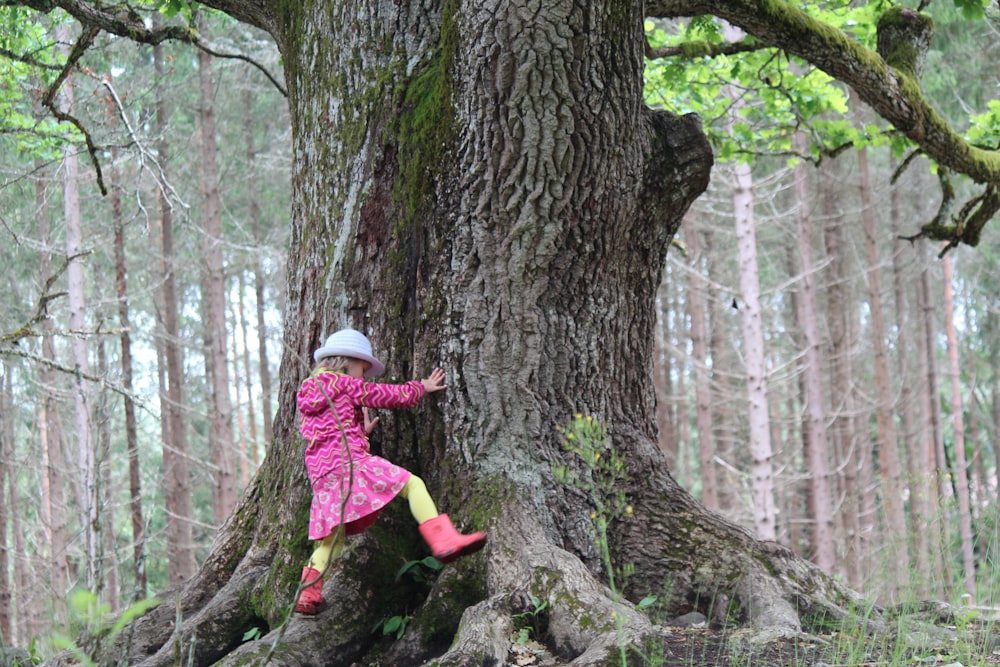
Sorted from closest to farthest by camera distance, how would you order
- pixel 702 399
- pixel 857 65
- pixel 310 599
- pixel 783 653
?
1. pixel 783 653
2. pixel 310 599
3. pixel 857 65
4. pixel 702 399

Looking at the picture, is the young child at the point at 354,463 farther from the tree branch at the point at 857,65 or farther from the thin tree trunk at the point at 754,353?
the thin tree trunk at the point at 754,353

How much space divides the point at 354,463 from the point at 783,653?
82.5 inches

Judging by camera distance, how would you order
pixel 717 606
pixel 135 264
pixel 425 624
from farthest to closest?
pixel 135 264 → pixel 717 606 → pixel 425 624

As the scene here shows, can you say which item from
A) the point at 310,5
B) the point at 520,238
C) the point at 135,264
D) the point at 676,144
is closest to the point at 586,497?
the point at 520,238

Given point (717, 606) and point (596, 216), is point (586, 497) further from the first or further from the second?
point (596, 216)

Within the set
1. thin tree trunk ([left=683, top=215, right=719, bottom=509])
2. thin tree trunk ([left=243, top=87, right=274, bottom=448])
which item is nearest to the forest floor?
thin tree trunk ([left=683, top=215, right=719, bottom=509])

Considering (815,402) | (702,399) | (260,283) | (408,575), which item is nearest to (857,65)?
(408,575)

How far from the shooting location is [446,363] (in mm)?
4504

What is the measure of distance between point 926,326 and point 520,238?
18.1 m

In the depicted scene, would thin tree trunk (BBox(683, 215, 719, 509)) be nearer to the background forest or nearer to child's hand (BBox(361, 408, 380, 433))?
the background forest

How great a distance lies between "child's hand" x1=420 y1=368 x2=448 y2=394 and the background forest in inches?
65.7

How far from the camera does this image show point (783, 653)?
11.0ft

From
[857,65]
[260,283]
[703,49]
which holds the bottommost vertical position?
[260,283]

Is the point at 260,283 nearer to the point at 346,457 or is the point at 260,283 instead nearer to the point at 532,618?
the point at 346,457
